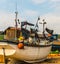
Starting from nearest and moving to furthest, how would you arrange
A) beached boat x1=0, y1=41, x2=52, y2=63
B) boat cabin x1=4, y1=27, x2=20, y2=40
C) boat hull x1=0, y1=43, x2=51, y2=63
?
1. beached boat x1=0, y1=41, x2=52, y2=63
2. boat hull x1=0, y1=43, x2=51, y2=63
3. boat cabin x1=4, y1=27, x2=20, y2=40

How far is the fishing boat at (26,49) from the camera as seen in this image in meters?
15.4

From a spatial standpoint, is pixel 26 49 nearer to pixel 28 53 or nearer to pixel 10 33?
pixel 28 53

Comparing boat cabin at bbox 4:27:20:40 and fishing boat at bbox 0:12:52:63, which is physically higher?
boat cabin at bbox 4:27:20:40

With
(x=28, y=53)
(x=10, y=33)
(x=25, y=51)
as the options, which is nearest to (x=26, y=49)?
(x=25, y=51)

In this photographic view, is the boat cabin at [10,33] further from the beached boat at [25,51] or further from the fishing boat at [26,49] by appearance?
the beached boat at [25,51]

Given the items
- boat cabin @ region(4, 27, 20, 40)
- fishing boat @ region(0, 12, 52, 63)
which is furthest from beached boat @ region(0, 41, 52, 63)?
boat cabin @ region(4, 27, 20, 40)

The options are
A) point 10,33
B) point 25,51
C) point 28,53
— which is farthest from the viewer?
point 10,33

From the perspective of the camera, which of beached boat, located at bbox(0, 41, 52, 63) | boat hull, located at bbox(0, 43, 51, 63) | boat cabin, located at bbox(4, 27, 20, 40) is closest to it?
beached boat, located at bbox(0, 41, 52, 63)

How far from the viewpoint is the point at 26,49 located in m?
16.2

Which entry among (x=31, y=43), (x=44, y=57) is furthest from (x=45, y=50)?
(x=31, y=43)

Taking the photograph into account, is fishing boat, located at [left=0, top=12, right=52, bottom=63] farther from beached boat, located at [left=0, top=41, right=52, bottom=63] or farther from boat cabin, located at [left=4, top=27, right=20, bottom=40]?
boat cabin, located at [left=4, top=27, right=20, bottom=40]

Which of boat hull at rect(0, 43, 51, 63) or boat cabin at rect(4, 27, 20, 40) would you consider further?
boat cabin at rect(4, 27, 20, 40)

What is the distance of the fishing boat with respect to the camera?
1543 centimetres

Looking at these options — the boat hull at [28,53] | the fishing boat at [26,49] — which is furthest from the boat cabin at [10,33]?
the boat hull at [28,53]
